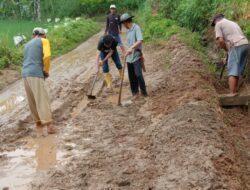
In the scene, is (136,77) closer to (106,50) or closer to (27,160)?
(106,50)

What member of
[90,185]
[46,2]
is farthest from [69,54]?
[46,2]

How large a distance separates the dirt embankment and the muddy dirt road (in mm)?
11

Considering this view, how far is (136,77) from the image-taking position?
32.6 ft

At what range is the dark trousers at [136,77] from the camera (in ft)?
31.4

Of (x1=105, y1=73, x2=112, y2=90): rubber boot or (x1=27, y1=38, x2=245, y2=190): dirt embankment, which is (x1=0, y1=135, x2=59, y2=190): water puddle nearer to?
(x1=27, y1=38, x2=245, y2=190): dirt embankment

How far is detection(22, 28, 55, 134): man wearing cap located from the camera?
26.2 ft

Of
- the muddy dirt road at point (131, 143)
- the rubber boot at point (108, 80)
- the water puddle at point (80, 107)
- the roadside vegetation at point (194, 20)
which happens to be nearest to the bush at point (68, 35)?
the roadside vegetation at point (194, 20)

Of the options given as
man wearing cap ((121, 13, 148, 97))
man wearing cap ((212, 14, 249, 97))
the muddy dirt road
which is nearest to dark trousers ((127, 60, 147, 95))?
man wearing cap ((121, 13, 148, 97))

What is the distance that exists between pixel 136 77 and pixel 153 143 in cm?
324

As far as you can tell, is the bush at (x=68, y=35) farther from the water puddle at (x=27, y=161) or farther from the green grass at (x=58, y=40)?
the water puddle at (x=27, y=161)

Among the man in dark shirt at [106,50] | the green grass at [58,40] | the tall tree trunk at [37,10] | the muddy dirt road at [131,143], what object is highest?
the man in dark shirt at [106,50]

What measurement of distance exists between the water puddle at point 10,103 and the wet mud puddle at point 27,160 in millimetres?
2633

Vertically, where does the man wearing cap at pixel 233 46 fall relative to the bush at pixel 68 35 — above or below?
above

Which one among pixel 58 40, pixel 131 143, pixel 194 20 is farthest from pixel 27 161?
pixel 58 40
